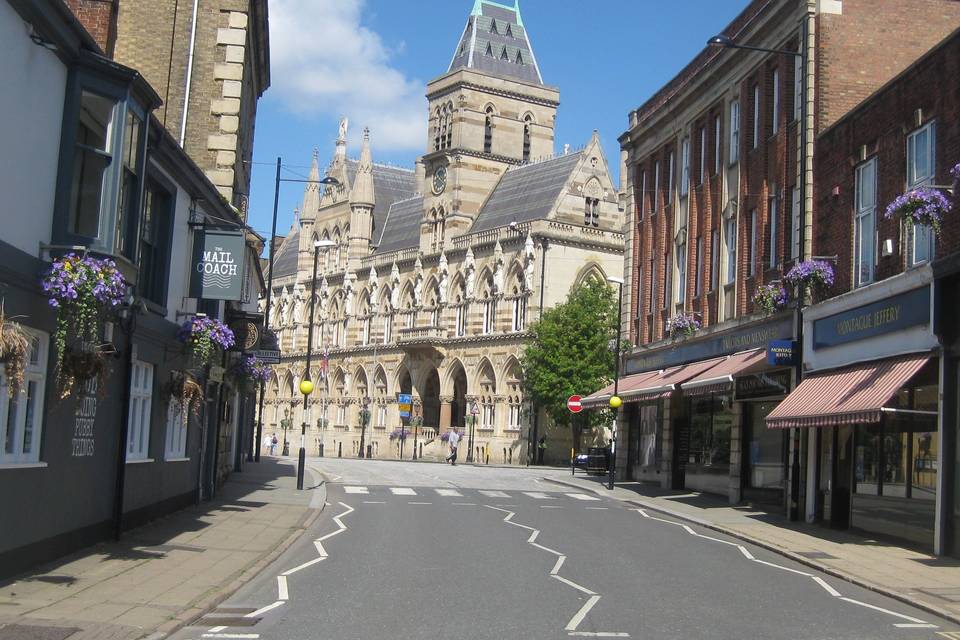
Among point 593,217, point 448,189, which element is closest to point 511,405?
point 593,217

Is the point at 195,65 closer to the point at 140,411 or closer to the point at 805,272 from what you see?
the point at 140,411

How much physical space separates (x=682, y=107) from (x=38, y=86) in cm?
2686

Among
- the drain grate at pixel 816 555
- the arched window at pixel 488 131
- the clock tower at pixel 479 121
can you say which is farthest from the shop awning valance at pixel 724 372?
the arched window at pixel 488 131

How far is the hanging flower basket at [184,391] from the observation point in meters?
19.6

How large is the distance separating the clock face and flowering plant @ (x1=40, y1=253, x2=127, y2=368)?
7109 cm

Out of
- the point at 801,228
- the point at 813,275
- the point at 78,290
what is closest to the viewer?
the point at 78,290

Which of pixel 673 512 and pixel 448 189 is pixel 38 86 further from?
pixel 448 189

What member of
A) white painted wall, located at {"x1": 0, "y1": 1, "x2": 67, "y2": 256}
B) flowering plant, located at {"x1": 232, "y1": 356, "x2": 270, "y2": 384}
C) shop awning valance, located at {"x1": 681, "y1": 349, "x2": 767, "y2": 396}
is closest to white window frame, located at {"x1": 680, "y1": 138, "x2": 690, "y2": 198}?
shop awning valance, located at {"x1": 681, "y1": 349, "x2": 767, "y2": 396}

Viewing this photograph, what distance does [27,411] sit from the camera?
12930mm

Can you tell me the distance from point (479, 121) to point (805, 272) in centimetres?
6362

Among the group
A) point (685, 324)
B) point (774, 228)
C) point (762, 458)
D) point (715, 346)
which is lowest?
point (762, 458)

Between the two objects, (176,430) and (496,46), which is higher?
(496,46)

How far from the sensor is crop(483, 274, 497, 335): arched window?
73.9 meters

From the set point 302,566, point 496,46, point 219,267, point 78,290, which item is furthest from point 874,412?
point 496,46
